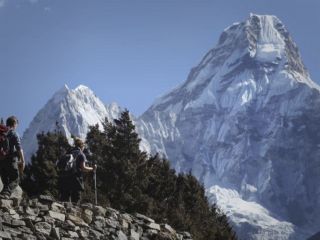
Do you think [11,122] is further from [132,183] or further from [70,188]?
[132,183]

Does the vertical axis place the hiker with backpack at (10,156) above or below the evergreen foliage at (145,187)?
below

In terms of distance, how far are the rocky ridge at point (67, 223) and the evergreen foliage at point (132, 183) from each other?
1253 cm

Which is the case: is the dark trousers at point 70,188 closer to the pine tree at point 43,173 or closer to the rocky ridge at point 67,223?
the rocky ridge at point 67,223

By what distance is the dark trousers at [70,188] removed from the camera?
23.6m

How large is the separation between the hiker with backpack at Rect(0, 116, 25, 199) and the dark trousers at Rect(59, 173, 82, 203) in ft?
9.28

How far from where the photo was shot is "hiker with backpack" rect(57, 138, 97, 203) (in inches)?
925

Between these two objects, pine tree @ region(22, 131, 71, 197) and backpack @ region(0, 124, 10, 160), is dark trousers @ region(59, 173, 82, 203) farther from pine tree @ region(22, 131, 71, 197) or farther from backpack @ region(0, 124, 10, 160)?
pine tree @ region(22, 131, 71, 197)

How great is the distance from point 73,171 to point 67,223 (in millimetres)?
2239

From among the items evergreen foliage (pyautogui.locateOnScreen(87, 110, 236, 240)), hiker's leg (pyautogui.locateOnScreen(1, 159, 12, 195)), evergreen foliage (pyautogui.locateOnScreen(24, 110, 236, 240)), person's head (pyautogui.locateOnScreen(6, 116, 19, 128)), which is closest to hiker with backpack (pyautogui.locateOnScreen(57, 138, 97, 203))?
hiker's leg (pyautogui.locateOnScreen(1, 159, 12, 195))

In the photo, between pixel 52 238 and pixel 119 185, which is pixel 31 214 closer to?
pixel 52 238

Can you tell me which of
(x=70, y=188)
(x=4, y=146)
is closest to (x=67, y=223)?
(x=70, y=188)

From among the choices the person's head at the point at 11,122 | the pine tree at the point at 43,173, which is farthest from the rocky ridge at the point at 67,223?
the pine tree at the point at 43,173

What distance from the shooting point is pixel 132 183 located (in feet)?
144

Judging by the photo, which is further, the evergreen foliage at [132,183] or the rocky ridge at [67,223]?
the evergreen foliage at [132,183]
